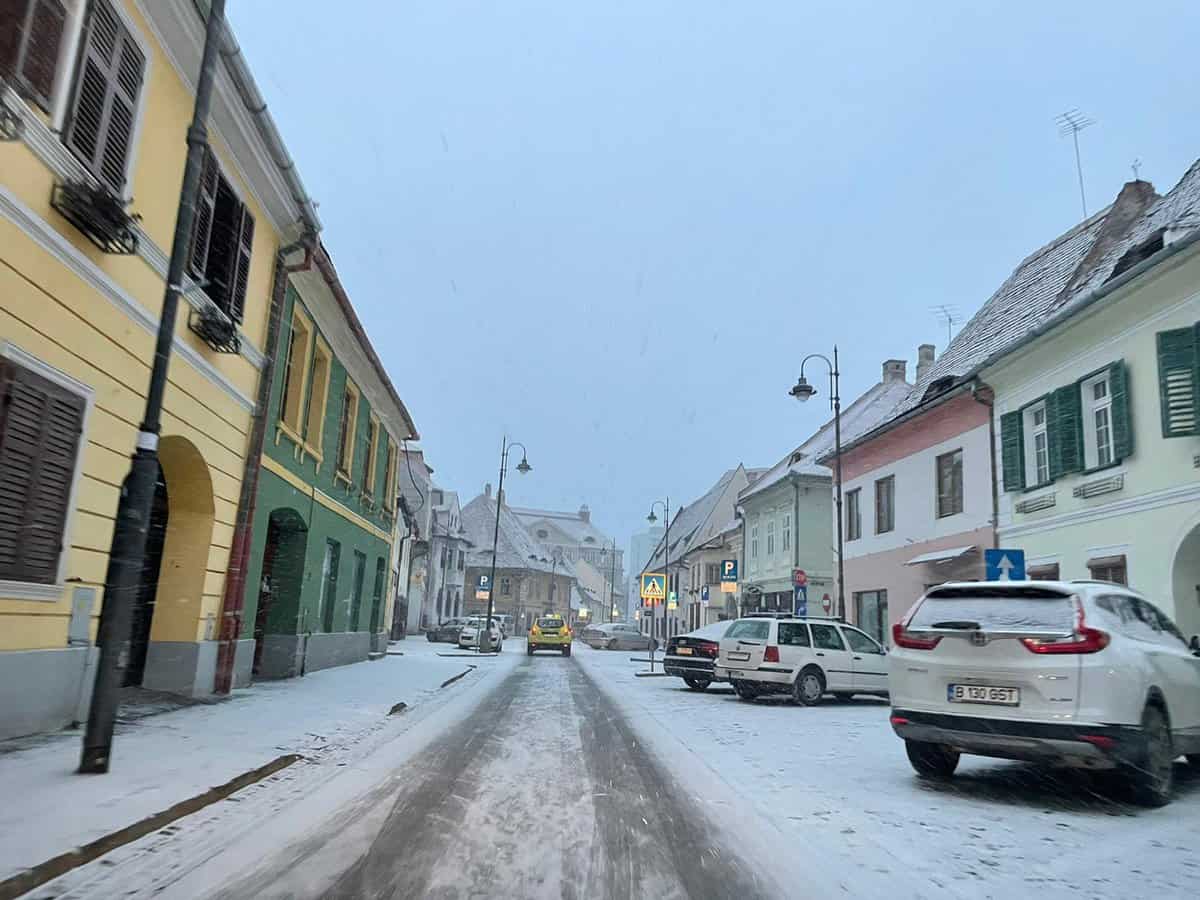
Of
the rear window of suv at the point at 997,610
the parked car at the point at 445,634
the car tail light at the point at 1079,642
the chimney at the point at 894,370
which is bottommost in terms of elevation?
the parked car at the point at 445,634

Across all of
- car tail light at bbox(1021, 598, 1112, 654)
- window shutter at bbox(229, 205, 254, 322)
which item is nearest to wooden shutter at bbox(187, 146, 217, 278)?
window shutter at bbox(229, 205, 254, 322)

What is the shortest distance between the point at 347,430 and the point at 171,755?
44.7 feet

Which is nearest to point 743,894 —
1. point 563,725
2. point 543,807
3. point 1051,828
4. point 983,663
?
point 543,807

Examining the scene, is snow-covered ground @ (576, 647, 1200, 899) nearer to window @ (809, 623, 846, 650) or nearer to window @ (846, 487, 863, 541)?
window @ (809, 623, 846, 650)

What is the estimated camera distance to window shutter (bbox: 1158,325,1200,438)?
12.7 m

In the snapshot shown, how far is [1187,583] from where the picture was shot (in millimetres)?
13297

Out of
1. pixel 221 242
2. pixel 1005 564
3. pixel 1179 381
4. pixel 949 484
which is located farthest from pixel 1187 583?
pixel 221 242

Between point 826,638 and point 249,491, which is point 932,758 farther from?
point 249,491

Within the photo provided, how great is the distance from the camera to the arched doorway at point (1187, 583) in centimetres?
1308

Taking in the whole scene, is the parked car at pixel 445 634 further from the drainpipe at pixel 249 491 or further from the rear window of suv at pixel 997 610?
the rear window of suv at pixel 997 610

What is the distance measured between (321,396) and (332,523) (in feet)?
10.6

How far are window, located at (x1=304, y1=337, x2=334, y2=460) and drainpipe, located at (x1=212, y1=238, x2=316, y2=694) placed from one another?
8.98 feet

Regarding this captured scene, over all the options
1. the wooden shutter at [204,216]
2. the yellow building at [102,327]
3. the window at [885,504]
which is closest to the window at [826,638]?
the window at [885,504]

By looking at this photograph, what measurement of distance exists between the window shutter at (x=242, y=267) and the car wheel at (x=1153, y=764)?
37.6 feet
